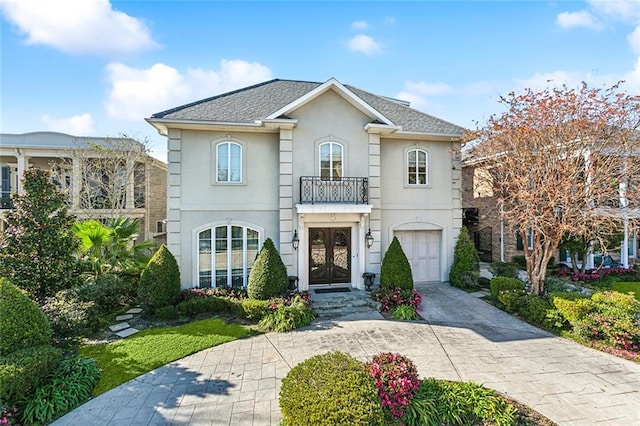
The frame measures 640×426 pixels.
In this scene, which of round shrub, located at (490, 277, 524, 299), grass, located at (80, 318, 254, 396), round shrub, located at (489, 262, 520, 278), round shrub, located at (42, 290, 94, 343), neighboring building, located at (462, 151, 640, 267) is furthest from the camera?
neighboring building, located at (462, 151, 640, 267)

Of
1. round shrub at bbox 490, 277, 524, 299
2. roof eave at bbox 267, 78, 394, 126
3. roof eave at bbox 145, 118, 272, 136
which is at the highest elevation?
roof eave at bbox 267, 78, 394, 126

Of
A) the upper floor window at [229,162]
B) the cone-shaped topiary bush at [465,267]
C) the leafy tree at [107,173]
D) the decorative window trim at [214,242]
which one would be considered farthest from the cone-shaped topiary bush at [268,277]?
the leafy tree at [107,173]

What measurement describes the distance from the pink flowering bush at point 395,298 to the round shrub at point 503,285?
3.10 meters

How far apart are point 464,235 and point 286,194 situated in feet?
26.5

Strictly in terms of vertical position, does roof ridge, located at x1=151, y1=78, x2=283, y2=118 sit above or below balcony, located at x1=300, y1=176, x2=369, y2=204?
above

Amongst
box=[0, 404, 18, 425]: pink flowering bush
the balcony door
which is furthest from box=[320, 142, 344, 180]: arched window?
box=[0, 404, 18, 425]: pink flowering bush

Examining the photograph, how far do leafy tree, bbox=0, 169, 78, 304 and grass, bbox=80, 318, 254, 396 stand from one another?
300 cm

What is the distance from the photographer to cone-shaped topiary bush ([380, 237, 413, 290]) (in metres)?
11.0

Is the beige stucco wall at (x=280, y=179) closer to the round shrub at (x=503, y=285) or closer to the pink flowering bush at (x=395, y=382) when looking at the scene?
the round shrub at (x=503, y=285)

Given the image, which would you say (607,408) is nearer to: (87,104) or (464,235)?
(464,235)

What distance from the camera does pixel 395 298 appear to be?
10.5 m

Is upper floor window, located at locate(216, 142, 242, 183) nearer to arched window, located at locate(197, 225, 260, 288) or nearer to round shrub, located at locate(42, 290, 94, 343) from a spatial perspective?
arched window, located at locate(197, 225, 260, 288)

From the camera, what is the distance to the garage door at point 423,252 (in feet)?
45.4

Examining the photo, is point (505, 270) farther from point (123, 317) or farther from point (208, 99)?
point (123, 317)
